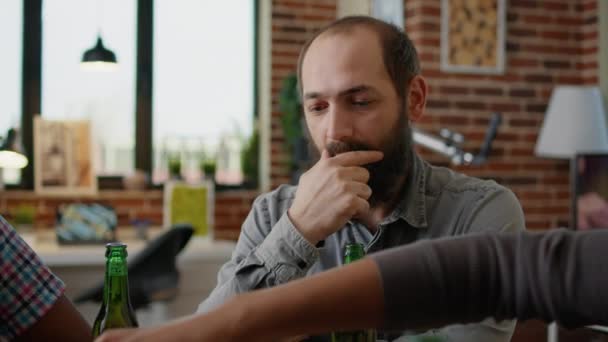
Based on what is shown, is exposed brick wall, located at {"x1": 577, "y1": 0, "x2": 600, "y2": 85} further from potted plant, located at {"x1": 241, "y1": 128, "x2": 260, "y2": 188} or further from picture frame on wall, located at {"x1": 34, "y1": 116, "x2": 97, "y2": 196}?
picture frame on wall, located at {"x1": 34, "y1": 116, "x2": 97, "y2": 196}

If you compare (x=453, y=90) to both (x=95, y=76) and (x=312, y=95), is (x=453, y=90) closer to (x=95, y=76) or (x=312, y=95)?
(x=95, y=76)

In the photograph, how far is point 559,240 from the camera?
629 millimetres

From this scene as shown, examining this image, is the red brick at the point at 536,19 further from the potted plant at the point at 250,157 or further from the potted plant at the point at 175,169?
the potted plant at the point at 175,169

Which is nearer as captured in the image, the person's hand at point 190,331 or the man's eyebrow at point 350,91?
the person's hand at point 190,331

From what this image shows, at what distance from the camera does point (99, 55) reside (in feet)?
15.1

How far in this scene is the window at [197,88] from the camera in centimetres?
546

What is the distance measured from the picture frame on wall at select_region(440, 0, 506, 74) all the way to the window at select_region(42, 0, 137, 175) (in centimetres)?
211

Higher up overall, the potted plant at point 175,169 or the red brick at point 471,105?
the red brick at point 471,105

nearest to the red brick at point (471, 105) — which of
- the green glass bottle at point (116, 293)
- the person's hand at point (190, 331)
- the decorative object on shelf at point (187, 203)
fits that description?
the decorative object on shelf at point (187, 203)

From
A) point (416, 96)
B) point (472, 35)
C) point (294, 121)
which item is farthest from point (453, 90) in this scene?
point (416, 96)

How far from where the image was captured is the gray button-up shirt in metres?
1.46

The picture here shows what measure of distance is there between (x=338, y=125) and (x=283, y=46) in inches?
159

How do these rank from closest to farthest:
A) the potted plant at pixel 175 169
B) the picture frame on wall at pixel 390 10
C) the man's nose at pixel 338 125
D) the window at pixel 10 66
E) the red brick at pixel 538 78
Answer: the man's nose at pixel 338 125 → the picture frame on wall at pixel 390 10 → the red brick at pixel 538 78 → the window at pixel 10 66 → the potted plant at pixel 175 169

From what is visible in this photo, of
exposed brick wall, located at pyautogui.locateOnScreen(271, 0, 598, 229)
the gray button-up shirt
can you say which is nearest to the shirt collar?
the gray button-up shirt
